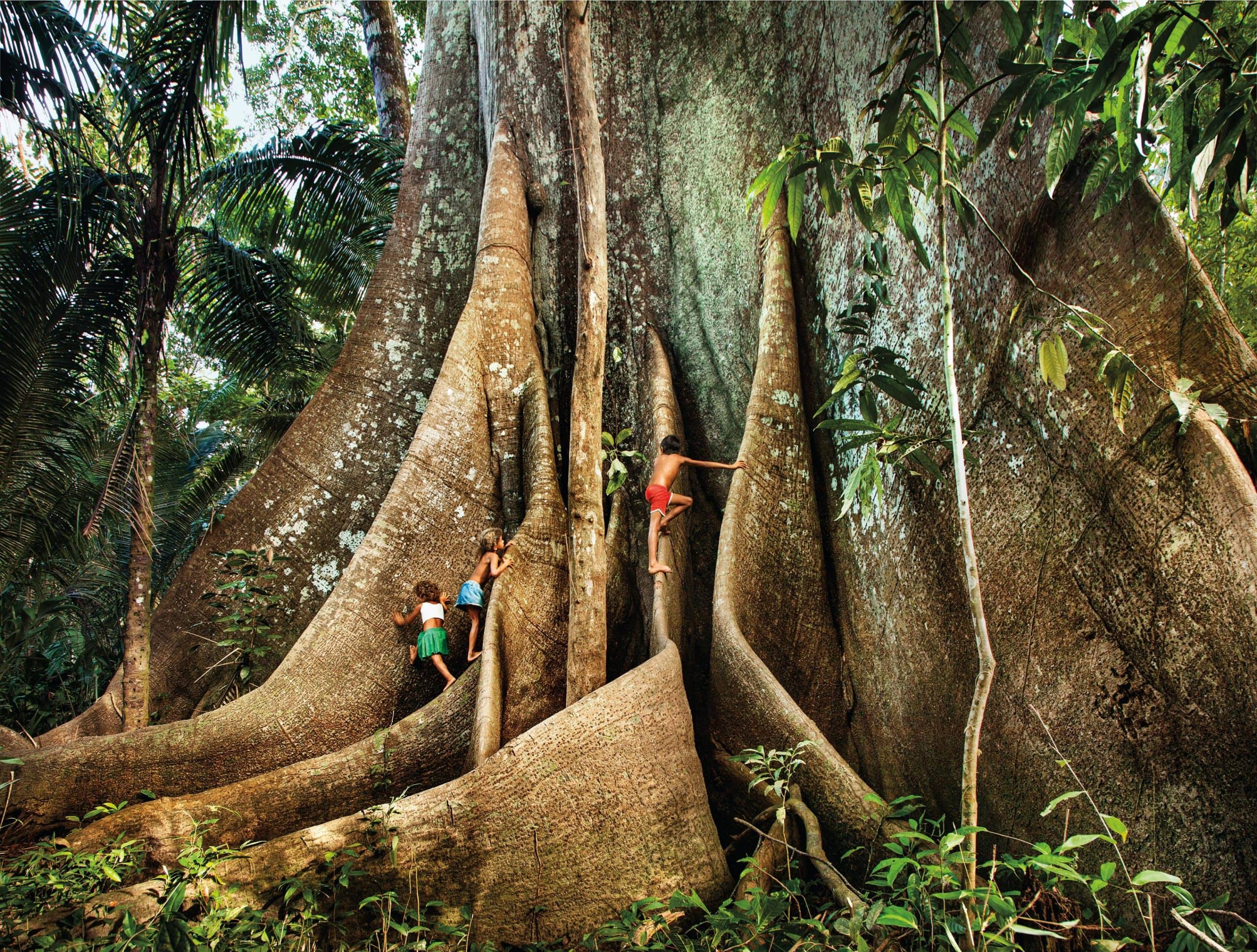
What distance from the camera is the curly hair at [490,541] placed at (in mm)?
3877

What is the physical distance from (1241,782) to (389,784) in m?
2.70

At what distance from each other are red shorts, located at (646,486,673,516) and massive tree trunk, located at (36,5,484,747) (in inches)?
67.7

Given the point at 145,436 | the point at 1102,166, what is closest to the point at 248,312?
the point at 145,436

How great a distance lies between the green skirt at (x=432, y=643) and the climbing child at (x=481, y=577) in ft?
0.41

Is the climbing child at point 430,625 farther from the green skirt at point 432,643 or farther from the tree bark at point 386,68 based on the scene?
the tree bark at point 386,68

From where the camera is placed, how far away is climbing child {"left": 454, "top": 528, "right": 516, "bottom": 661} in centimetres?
368

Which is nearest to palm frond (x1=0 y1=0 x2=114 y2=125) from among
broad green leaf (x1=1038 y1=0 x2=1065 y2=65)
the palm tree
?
the palm tree

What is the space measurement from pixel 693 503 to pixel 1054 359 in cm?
222

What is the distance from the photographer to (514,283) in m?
4.61

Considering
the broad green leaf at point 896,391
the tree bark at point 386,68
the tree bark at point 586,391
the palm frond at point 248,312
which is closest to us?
the broad green leaf at point 896,391

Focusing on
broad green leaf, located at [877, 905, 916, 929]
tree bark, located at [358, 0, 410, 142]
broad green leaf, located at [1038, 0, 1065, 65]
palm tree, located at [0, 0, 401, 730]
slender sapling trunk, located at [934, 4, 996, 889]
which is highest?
tree bark, located at [358, 0, 410, 142]

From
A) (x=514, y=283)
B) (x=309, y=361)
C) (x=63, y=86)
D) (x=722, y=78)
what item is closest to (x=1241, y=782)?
(x=514, y=283)

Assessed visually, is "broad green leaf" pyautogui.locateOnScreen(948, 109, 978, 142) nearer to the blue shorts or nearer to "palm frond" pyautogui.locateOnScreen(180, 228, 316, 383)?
the blue shorts

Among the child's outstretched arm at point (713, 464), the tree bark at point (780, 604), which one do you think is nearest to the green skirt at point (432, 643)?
the tree bark at point (780, 604)
